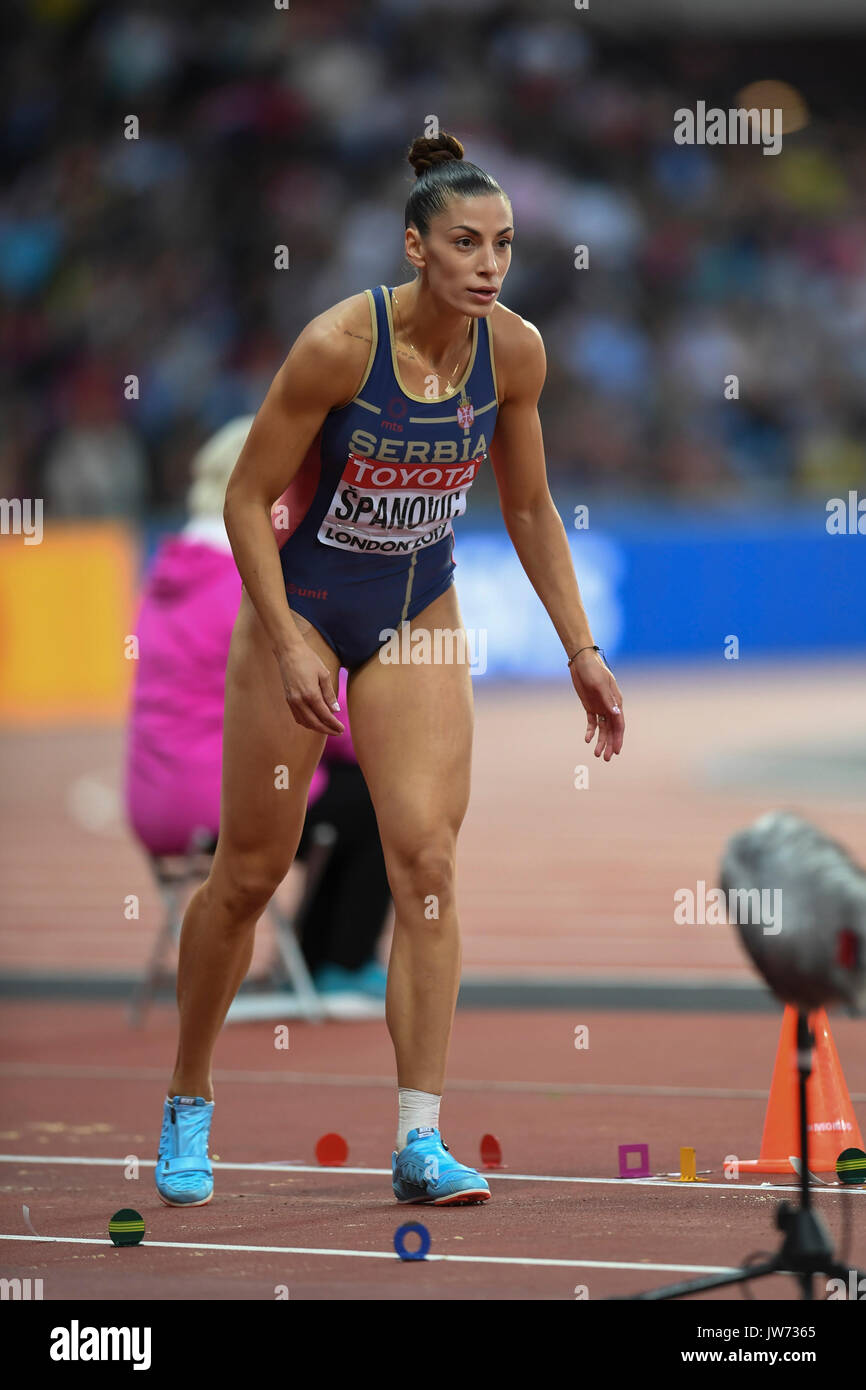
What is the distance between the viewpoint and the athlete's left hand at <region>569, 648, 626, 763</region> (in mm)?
5324

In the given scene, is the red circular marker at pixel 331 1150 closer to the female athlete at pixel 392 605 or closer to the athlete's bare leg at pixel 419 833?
the female athlete at pixel 392 605

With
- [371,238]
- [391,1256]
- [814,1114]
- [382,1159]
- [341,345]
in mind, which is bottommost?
[391,1256]

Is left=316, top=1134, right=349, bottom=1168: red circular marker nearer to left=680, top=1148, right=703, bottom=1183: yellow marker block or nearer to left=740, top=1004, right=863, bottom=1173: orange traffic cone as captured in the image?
left=680, top=1148, right=703, bottom=1183: yellow marker block

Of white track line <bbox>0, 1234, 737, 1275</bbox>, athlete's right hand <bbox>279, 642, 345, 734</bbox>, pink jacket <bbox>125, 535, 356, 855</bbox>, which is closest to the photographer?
white track line <bbox>0, 1234, 737, 1275</bbox>

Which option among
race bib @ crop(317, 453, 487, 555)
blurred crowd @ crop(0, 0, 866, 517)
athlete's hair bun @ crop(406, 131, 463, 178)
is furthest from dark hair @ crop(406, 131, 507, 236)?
blurred crowd @ crop(0, 0, 866, 517)

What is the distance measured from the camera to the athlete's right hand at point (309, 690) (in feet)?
16.3

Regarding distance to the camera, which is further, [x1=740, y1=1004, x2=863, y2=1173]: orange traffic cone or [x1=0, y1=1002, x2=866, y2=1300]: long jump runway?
[x1=740, y1=1004, x2=863, y2=1173]: orange traffic cone

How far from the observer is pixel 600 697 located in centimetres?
532

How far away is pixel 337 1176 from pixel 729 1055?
2258mm

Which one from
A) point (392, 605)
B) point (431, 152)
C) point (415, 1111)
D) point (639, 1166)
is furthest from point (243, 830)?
point (431, 152)

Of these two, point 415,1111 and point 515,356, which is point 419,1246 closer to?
point 415,1111

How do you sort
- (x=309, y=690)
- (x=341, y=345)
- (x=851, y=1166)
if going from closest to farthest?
1. (x=309, y=690)
2. (x=341, y=345)
3. (x=851, y=1166)

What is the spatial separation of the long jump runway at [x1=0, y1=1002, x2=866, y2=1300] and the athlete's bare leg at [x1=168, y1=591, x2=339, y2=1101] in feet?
1.53

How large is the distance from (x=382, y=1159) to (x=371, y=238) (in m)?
19.1
